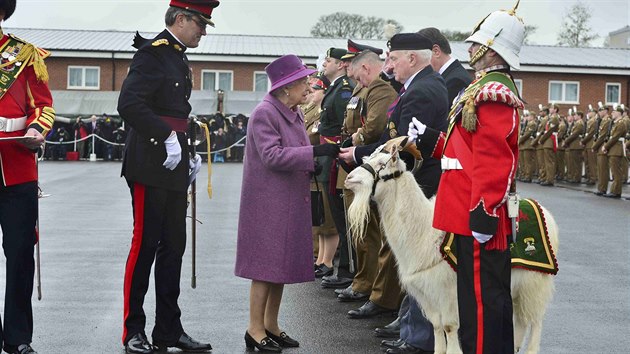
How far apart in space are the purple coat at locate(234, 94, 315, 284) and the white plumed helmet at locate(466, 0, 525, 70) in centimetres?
174

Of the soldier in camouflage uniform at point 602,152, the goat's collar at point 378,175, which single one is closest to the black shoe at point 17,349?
the goat's collar at point 378,175

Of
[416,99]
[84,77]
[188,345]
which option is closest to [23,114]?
[188,345]

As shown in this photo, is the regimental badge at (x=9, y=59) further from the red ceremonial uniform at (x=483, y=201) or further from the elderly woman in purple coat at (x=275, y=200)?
the red ceremonial uniform at (x=483, y=201)

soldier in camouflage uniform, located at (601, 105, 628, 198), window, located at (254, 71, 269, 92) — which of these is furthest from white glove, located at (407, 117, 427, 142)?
window, located at (254, 71, 269, 92)

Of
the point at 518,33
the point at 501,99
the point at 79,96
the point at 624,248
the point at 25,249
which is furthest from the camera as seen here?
the point at 79,96

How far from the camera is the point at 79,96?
39812mm

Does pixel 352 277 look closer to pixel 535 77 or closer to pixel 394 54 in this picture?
pixel 394 54

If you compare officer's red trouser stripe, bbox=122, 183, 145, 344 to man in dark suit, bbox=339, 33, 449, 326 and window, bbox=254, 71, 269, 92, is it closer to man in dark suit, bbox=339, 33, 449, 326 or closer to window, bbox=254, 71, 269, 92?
man in dark suit, bbox=339, 33, 449, 326

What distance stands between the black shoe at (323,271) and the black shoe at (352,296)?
4.14ft

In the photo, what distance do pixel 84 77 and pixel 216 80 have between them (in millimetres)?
7191

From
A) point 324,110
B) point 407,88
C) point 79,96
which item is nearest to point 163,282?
point 407,88

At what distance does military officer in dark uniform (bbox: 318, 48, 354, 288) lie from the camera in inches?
369

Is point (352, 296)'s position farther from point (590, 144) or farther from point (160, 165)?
point (590, 144)

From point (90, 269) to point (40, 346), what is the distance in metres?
3.52
